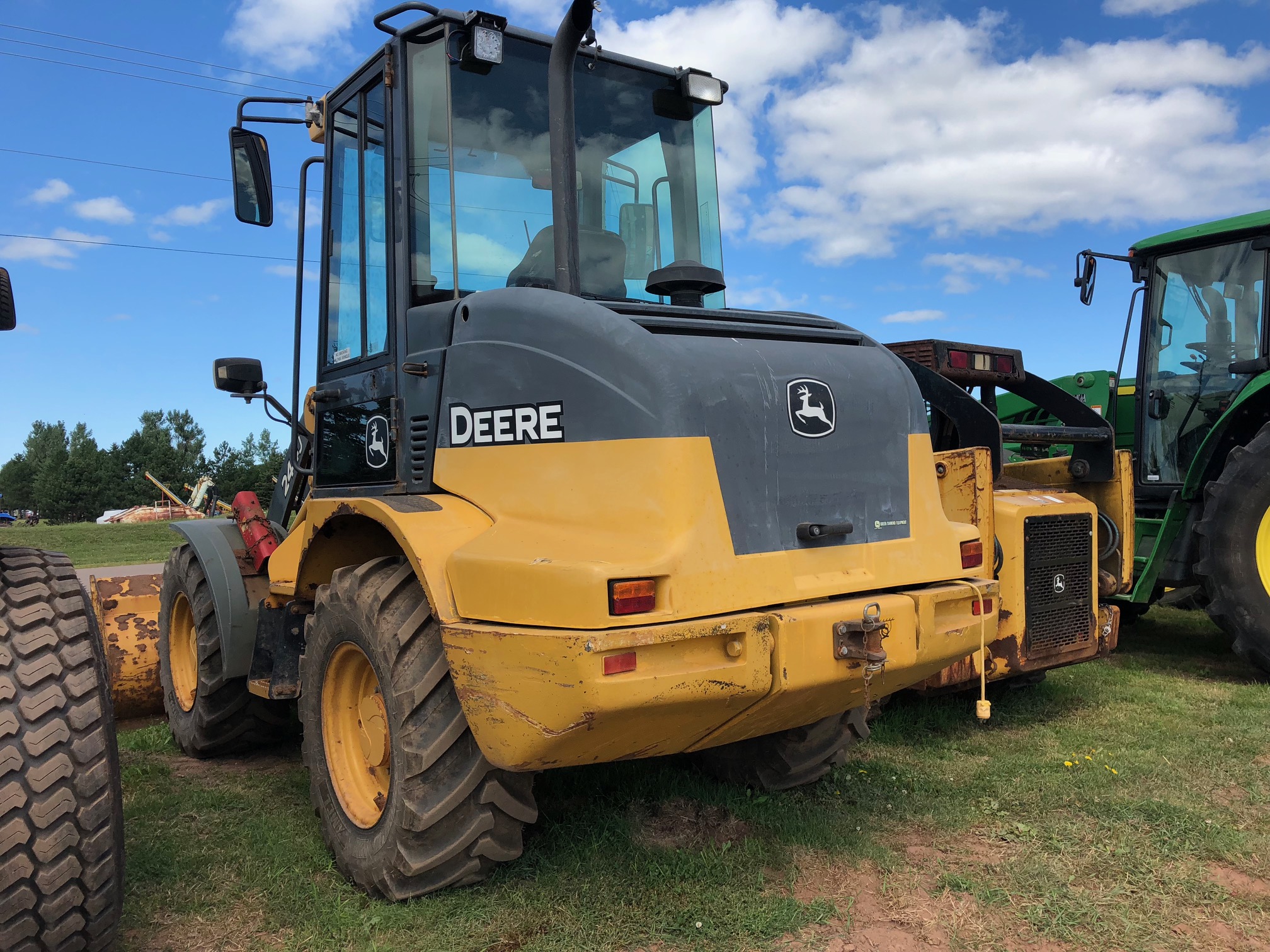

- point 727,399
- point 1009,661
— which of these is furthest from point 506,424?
point 1009,661

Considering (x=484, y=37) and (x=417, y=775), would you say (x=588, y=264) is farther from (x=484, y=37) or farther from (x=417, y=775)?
(x=417, y=775)

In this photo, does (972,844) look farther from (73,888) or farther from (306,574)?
(73,888)

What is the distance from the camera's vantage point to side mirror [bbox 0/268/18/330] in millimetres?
2615

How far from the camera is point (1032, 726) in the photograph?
17.7 feet

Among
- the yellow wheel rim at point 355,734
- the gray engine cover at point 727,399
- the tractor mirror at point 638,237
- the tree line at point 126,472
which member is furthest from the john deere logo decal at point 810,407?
the tree line at point 126,472

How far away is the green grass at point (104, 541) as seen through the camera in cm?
2064

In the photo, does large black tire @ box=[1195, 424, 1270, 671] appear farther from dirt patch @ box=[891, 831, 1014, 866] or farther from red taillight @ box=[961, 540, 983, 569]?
red taillight @ box=[961, 540, 983, 569]

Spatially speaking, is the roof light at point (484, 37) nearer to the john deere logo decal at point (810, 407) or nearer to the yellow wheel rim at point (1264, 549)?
the john deere logo decal at point (810, 407)

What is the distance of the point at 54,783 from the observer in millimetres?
2498

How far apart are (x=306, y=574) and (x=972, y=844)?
280cm

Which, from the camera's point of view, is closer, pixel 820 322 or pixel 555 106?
pixel 555 106

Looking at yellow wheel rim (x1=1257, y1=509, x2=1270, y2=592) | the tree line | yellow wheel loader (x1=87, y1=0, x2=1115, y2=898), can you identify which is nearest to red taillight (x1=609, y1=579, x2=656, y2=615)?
yellow wheel loader (x1=87, y1=0, x2=1115, y2=898)

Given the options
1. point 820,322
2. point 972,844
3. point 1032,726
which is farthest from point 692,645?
point 1032,726

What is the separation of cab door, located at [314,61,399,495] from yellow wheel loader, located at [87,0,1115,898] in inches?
0.7
